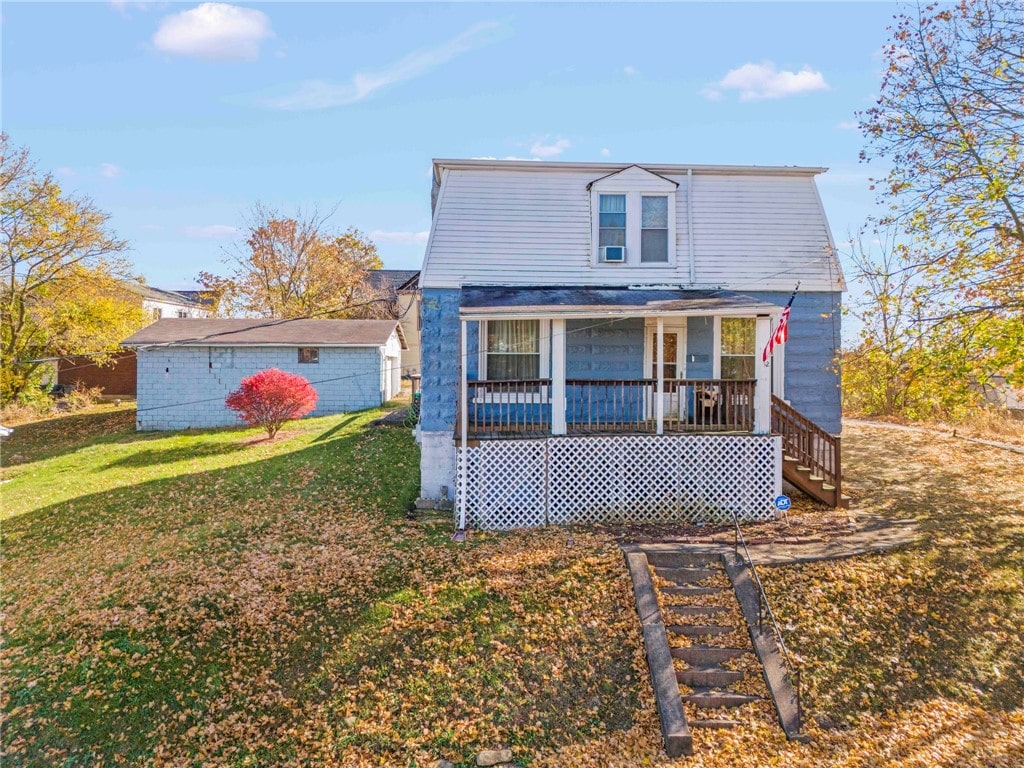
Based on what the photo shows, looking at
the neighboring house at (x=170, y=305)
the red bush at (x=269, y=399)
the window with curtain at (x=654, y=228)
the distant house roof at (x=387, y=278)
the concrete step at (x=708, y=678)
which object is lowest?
the concrete step at (x=708, y=678)

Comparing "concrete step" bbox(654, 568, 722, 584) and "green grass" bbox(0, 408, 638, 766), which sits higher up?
"concrete step" bbox(654, 568, 722, 584)

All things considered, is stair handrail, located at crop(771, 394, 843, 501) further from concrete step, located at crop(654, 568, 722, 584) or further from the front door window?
concrete step, located at crop(654, 568, 722, 584)

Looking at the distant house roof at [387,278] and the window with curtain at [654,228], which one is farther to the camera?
the distant house roof at [387,278]

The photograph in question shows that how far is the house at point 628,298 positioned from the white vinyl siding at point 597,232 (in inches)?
1.2

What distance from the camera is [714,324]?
11766mm

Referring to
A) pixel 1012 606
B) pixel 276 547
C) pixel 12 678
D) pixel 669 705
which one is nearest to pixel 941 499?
pixel 1012 606

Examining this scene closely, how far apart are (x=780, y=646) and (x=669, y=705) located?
1642 millimetres

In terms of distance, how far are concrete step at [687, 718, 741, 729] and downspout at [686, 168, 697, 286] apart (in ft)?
27.5

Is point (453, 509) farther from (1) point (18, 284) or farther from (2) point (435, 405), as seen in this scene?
(1) point (18, 284)

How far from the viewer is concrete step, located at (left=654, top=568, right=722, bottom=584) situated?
782cm

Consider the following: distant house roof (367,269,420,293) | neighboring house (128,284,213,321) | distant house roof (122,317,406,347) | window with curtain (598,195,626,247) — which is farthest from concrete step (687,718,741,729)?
neighboring house (128,284,213,321)

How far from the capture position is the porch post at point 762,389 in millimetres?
10117

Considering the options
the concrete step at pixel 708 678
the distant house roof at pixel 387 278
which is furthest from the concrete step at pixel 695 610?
the distant house roof at pixel 387 278

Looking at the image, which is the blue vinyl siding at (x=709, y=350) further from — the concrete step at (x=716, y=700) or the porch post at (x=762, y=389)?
the concrete step at (x=716, y=700)
